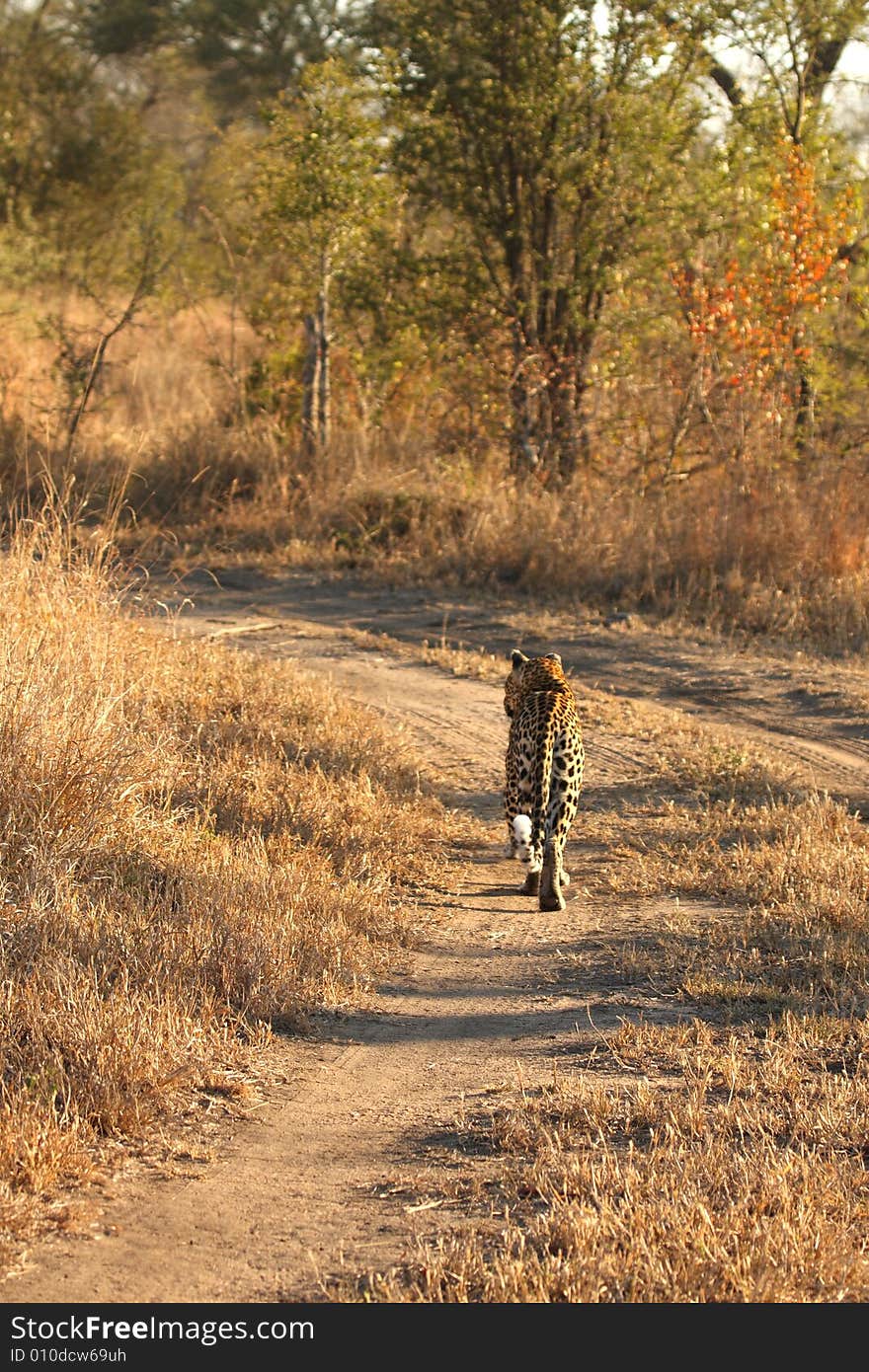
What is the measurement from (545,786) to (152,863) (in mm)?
1714

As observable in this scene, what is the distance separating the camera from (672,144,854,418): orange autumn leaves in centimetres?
1568

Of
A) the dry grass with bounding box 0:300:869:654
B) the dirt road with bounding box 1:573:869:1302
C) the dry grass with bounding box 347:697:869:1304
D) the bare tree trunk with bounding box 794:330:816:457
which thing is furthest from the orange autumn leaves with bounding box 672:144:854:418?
the dry grass with bounding box 347:697:869:1304

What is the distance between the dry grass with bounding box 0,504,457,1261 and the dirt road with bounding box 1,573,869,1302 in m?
0.23

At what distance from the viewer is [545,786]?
21.8 ft

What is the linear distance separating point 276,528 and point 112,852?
9.25m

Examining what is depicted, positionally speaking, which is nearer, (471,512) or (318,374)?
(471,512)

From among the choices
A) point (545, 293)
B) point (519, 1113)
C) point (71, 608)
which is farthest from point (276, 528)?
point (519, 1113)

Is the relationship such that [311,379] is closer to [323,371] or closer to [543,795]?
[323,371]

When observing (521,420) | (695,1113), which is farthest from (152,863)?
Answer: (521,420)

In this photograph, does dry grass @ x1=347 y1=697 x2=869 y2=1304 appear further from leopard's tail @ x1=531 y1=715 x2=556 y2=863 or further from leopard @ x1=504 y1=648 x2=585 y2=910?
leopard's tail @ x1=531 y1=715 x2=556 y2=863

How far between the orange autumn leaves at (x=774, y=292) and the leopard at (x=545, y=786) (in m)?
9.44

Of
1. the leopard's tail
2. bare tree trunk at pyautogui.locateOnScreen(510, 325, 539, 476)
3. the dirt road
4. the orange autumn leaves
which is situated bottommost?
the dirt road

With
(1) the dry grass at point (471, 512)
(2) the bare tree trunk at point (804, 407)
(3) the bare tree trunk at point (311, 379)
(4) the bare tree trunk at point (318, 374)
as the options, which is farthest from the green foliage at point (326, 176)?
(2) the bare tree trunk at point (804, 407)

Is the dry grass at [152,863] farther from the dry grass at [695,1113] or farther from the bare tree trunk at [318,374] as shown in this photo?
the bare tree trunk at [318,374]
